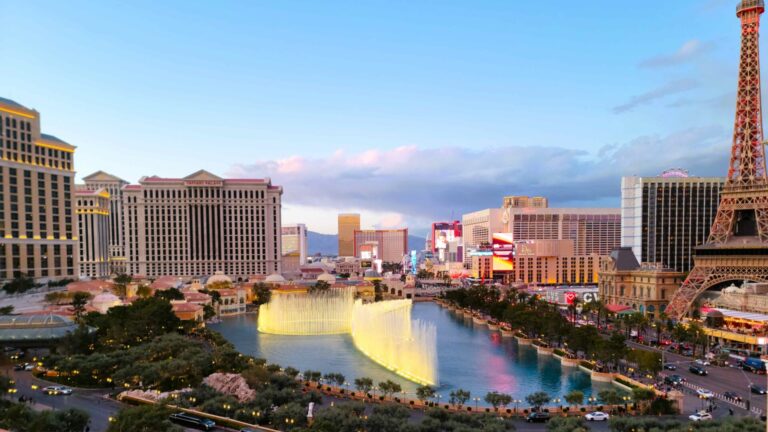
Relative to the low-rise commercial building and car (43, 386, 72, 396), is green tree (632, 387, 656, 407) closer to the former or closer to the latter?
car (43, 386, 72, 396)

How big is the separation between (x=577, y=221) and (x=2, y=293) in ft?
442

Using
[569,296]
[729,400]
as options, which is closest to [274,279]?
[569,296]

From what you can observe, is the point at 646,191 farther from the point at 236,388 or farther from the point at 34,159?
the point at 34,159

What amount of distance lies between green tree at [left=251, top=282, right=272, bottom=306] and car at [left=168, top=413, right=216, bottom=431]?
58.4 meters

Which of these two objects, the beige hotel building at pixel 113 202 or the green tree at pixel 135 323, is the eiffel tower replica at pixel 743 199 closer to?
the green tree at pixel 135 323

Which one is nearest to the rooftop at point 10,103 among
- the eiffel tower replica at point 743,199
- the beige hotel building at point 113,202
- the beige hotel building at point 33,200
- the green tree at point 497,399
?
the beige hotel building at point 33,200

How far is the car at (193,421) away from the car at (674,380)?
95.2 ft

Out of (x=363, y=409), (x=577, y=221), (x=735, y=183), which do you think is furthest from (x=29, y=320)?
(x=577, y=221)

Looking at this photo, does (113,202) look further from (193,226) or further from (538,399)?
(538,399)

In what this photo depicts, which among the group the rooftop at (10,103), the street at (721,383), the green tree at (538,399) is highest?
the rooftop at (10,103)

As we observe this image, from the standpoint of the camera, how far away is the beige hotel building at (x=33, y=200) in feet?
213

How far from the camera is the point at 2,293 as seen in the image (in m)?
59.9

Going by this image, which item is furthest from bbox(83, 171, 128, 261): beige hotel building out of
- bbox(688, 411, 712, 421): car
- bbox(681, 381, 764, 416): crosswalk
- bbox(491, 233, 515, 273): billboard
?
bbox(688, 411, 712, 421): car

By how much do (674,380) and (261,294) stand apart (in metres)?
64.7
